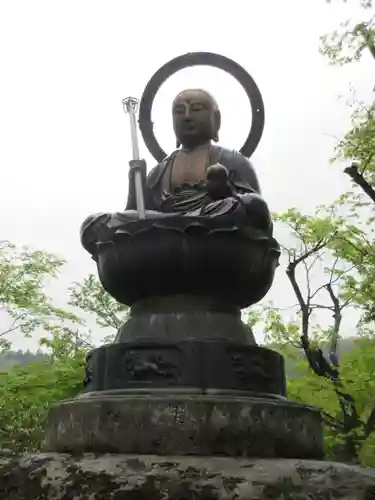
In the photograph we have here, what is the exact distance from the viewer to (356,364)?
27.2 ft

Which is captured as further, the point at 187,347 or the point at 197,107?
the point at 197,107

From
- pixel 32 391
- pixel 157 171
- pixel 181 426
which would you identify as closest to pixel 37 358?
pixel 32 391

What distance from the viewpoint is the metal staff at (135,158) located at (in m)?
3.74

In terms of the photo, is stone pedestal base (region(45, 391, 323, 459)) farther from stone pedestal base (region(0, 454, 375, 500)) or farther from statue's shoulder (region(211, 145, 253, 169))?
statue's shoulder (region(211, 145, 253, 169))

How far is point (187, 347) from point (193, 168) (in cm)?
155

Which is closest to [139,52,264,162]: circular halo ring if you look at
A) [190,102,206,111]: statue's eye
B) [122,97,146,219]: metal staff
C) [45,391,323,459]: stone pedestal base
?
[190,102,206,111]: statue's eye

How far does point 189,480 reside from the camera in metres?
2.61

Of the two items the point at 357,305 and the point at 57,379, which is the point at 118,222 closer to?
→ the point at 57,379

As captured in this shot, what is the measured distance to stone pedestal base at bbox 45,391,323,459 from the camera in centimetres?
296

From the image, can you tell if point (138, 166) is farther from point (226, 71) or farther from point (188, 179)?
point (226, 71)

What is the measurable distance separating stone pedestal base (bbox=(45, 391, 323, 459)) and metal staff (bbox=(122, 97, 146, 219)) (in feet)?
3.73

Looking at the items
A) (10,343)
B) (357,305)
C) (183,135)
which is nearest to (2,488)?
(183,135)

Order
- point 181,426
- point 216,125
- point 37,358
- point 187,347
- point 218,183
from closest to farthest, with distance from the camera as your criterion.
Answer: point 181,426 < point 187,347 < point 218,183 < point 216,125 < point 37,358

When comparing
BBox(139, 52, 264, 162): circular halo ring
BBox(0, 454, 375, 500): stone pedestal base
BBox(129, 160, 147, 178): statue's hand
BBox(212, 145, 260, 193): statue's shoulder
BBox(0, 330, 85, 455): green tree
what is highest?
BBox(139, 52, 264, 162): circular halo ring
